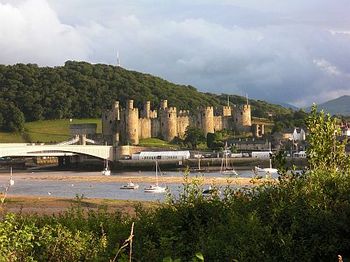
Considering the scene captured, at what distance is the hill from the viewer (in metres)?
115

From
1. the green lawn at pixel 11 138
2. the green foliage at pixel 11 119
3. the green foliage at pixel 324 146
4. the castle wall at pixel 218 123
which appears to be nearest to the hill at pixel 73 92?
the green foliage at pixel 11 119

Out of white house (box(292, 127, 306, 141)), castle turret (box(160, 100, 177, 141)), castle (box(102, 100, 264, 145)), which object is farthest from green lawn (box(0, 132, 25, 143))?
white house (box(292, 127, 306, 141))

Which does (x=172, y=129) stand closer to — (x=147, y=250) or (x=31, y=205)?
(x=31, y=205)

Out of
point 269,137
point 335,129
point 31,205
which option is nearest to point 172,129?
point 269,137

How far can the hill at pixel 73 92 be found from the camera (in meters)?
115

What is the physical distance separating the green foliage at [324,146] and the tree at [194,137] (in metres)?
83.3

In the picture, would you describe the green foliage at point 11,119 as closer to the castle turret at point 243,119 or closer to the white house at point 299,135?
the castle turret at point 243,119

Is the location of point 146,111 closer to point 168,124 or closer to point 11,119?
point 168,124

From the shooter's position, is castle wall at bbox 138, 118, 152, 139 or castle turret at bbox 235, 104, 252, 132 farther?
castle turret at bbox 235, 104, 252, 132

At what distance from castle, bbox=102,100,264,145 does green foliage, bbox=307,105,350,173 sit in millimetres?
87866

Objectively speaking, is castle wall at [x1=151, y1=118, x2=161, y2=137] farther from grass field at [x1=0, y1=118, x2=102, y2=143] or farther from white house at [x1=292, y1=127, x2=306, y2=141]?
white house at [x1=292, y1=127, x2=306, y2=141]

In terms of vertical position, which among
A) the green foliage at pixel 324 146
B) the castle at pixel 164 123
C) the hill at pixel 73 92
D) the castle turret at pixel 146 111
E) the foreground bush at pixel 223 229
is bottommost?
the foreground bush at pixel 223 229

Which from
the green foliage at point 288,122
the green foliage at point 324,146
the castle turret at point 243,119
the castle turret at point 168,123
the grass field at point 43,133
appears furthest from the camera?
the castle turret at point 243,119

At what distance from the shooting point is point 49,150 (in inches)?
2933
